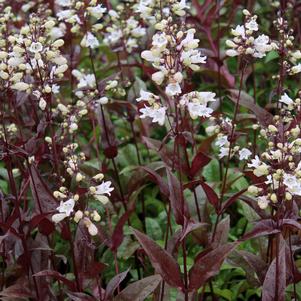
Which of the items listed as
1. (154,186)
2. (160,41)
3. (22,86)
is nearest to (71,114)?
(22,86)

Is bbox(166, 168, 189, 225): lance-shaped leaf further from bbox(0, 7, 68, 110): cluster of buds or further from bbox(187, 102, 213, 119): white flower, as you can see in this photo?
bbox(0, 7, 68, 110): cluster of buds

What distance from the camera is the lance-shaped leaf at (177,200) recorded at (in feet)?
9.82

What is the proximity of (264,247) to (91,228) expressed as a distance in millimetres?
1375

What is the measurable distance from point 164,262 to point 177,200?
1.05 ft

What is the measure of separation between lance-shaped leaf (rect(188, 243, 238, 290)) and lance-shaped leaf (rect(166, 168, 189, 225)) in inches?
9.2

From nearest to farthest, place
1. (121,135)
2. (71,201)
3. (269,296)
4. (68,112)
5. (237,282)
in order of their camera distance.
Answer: (71,201) → (269,296) → (68,112) → (237,282) → (121,135)

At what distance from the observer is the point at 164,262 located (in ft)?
9.56

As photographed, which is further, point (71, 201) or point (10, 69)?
point (10, 69)

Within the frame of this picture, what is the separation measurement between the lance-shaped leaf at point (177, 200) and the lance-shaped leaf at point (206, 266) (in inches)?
9.2

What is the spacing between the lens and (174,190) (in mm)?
3057

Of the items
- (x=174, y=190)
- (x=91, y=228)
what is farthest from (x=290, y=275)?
(x=91, y=228)

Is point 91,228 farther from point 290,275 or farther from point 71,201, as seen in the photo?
point 290,275

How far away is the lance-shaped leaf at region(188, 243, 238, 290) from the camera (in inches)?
112

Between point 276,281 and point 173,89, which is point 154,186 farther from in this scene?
point 173,89
